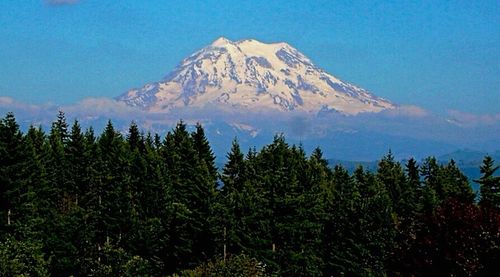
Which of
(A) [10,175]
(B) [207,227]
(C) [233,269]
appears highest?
(A) [10,175]

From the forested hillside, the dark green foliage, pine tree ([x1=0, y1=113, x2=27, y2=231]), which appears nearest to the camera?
the dark green foliage

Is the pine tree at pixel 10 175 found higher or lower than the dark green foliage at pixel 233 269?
higher

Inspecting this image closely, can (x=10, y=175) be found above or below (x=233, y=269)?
above

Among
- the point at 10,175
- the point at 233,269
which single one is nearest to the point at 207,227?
the point at 233,269

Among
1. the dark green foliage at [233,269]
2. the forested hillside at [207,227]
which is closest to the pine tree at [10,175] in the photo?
the forested hillside at [207,227]

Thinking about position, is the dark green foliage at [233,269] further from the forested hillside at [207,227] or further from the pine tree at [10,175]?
the pine tree at [10,175]

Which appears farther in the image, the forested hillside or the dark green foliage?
the forested hillside

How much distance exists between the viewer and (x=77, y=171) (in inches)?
3782

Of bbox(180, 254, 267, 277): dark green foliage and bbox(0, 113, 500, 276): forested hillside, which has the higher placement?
bbox(0, 113, 500, 276): forested hillside

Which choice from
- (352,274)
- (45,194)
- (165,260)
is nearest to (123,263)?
(165,260)

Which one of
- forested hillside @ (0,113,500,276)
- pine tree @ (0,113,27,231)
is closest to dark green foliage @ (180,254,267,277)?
forested hillside @ (0,113,500,276)

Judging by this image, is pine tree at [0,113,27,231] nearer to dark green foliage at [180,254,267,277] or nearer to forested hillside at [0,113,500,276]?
forested hillside at [0,113,500,276]

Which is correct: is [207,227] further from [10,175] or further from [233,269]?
[10,175]

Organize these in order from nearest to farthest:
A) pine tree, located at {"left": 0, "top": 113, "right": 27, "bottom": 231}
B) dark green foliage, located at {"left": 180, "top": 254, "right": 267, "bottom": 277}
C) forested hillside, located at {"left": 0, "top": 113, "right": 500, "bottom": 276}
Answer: dark green foliage, located at {"left": 180, "top": 254, "right": 267, "bottom": 277}, forested hillside, located at {"left": 0, "top": 113, "right": 500, "bottom": 276}, pine tree, located at {"left": 0, "top": 113, "right": 27, "bottom": 231}
